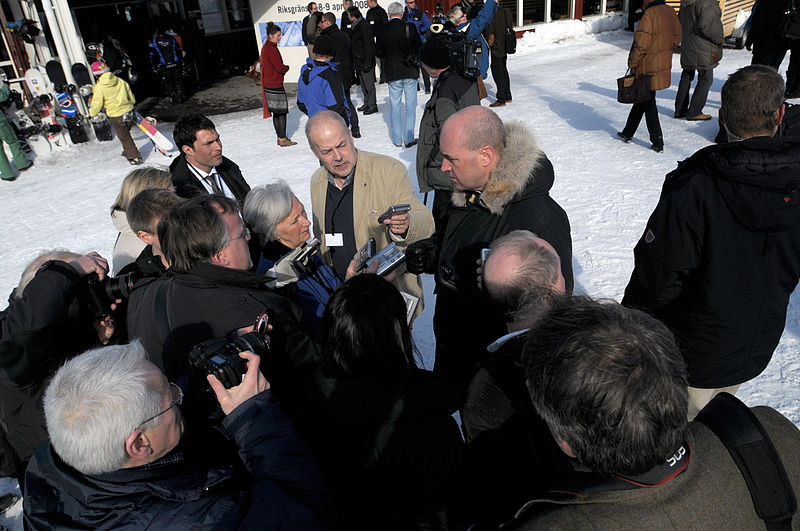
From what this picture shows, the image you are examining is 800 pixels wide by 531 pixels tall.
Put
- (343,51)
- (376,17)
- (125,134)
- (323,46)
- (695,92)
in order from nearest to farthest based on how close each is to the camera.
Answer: (323,46)
(695,92)
(125,134)
(343,51)
(376,17)

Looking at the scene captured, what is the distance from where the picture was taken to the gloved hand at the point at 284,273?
224 cm

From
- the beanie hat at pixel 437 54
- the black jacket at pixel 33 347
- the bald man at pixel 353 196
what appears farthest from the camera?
the beanie hat at pixel 437 54

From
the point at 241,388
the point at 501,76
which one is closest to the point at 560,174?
the point at 501,76

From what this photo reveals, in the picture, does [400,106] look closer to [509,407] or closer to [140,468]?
[509,407]

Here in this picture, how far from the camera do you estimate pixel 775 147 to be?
73.4 inches

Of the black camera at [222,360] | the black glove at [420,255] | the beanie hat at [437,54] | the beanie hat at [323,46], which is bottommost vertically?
the black glove at [420,255]

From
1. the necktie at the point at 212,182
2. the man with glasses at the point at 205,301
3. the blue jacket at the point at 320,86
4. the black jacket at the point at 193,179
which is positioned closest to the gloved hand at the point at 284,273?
the man with glasses at the point at 205,301

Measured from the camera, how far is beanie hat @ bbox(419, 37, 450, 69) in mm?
4871

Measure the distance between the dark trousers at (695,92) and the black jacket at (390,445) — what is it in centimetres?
805

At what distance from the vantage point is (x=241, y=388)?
4.94 feet

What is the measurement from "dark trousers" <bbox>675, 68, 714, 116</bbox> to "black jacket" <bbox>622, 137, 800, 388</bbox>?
263 inches

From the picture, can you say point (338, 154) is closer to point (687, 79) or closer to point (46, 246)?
point (46, 246)

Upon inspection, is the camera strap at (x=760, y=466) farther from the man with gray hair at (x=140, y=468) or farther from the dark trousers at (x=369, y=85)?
the dark trousers at (x=369, y=85)

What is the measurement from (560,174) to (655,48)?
2.12m
